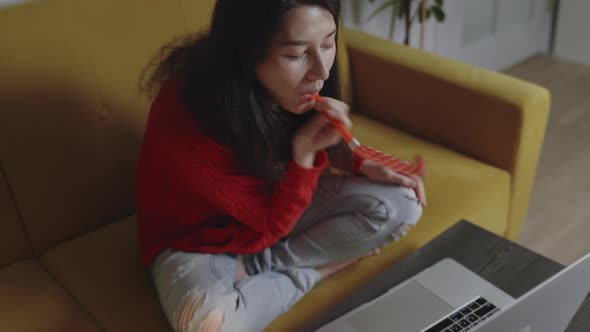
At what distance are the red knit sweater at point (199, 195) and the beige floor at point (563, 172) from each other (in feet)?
3.26

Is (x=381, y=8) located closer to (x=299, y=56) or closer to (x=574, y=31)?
(x=574, y=31)

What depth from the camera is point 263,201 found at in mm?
1274

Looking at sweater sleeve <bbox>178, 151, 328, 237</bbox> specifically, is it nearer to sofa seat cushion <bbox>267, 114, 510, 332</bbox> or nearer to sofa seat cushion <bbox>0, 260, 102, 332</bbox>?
sofa seat cushion <bbox>267, 114, 510, 332</bbox>

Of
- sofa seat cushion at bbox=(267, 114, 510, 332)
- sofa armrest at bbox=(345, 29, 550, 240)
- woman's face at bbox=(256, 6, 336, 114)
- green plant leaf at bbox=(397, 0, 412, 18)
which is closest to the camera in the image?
woman's face at bbox=(256, 6, 336, 114)

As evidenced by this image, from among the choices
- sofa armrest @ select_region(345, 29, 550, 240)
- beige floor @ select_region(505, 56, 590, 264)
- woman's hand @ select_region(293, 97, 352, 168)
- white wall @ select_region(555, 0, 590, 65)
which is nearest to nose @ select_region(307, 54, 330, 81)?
woman's hand @ select_region(293, 97, 352, 168)

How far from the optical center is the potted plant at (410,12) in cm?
236

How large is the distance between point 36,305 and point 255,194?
0.51 m

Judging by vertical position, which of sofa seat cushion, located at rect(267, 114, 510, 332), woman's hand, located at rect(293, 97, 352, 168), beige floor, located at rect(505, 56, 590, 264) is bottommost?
beige floor, located at rect(505, 56, 590, 264)

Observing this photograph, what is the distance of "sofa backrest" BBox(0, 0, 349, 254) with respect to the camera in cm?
135

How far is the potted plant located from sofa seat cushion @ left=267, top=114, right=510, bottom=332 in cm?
71

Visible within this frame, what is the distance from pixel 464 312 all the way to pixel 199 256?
0.52m

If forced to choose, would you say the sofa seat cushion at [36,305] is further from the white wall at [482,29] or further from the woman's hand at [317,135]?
the white wall at [482,29]

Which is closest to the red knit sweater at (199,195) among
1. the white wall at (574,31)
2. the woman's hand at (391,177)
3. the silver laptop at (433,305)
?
the woman's hand at (391,177)

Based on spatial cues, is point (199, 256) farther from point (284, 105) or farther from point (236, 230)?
point (284, 105)
